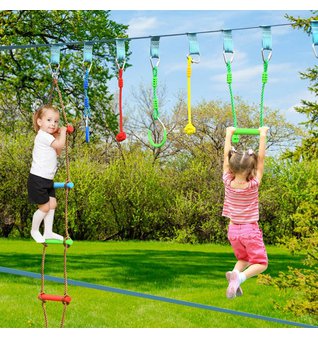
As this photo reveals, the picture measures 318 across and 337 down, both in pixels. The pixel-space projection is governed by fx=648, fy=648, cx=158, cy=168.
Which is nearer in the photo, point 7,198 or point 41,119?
point 41,119

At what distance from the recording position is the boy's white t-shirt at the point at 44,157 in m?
3.95

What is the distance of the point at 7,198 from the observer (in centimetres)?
1620

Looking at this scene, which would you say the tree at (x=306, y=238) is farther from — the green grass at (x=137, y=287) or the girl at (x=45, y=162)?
the girl at (x=45, y=162)

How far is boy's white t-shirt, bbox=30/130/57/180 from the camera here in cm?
395

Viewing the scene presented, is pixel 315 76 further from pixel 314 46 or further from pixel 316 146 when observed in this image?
pixel 314 46

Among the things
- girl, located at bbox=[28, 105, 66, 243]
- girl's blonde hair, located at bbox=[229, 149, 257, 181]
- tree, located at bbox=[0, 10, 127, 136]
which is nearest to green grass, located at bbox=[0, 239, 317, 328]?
tree, located at bbox=[0, 10, 127, 136]

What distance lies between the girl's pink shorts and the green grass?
4614 millimetres

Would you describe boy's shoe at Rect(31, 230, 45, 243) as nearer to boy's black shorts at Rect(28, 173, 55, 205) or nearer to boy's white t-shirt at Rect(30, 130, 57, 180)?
boy's black shorts at Rect(28, 173, 55, 205)

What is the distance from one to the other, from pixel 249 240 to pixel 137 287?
279 inches

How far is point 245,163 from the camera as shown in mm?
3535

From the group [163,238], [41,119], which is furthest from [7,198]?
[41,119]

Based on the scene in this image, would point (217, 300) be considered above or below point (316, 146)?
below

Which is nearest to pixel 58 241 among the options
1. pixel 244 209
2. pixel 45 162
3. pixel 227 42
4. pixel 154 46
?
pixel 45 162

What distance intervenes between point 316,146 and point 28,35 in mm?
5940
